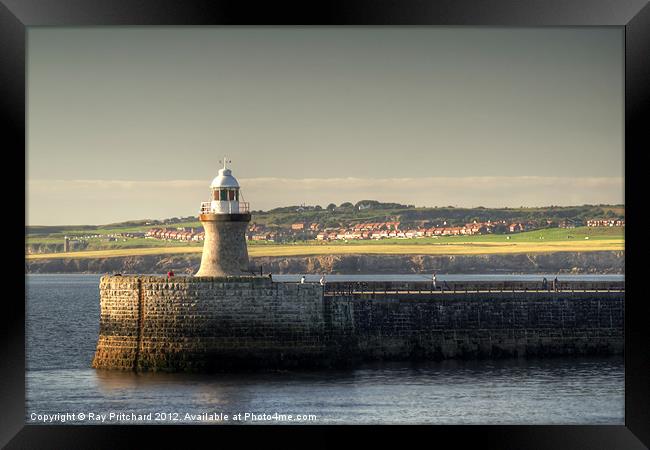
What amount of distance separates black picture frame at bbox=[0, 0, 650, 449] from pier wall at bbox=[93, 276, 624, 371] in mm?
17272

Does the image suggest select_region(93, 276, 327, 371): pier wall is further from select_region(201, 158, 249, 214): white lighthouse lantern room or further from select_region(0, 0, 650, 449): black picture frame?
select_region(0, 0, 650, 449): black picture frame

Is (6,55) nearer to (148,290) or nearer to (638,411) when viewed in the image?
(638,411)

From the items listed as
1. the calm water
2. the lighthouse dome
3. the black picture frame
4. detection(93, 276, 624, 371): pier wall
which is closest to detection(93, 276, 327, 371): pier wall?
detection(93, 276, 624, 371): pier wall

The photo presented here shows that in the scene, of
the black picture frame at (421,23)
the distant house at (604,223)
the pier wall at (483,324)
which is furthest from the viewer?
the distant house at (604,223)

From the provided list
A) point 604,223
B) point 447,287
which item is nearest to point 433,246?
point 604,223

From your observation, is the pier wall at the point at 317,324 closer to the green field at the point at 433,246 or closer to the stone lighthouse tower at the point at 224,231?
the stone lighthouse tower at the point at 224,231

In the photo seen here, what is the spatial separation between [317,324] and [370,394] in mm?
4111

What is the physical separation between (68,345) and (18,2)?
128ft

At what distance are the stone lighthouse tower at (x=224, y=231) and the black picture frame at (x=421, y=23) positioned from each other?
67.3 feet

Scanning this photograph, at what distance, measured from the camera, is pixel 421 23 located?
19031 mm

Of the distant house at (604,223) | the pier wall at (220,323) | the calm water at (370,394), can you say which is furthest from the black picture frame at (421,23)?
the distant house at (604,223)

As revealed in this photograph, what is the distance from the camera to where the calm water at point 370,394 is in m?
32.5

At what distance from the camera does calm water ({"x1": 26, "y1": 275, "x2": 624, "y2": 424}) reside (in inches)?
1278

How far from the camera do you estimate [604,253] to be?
142 m
